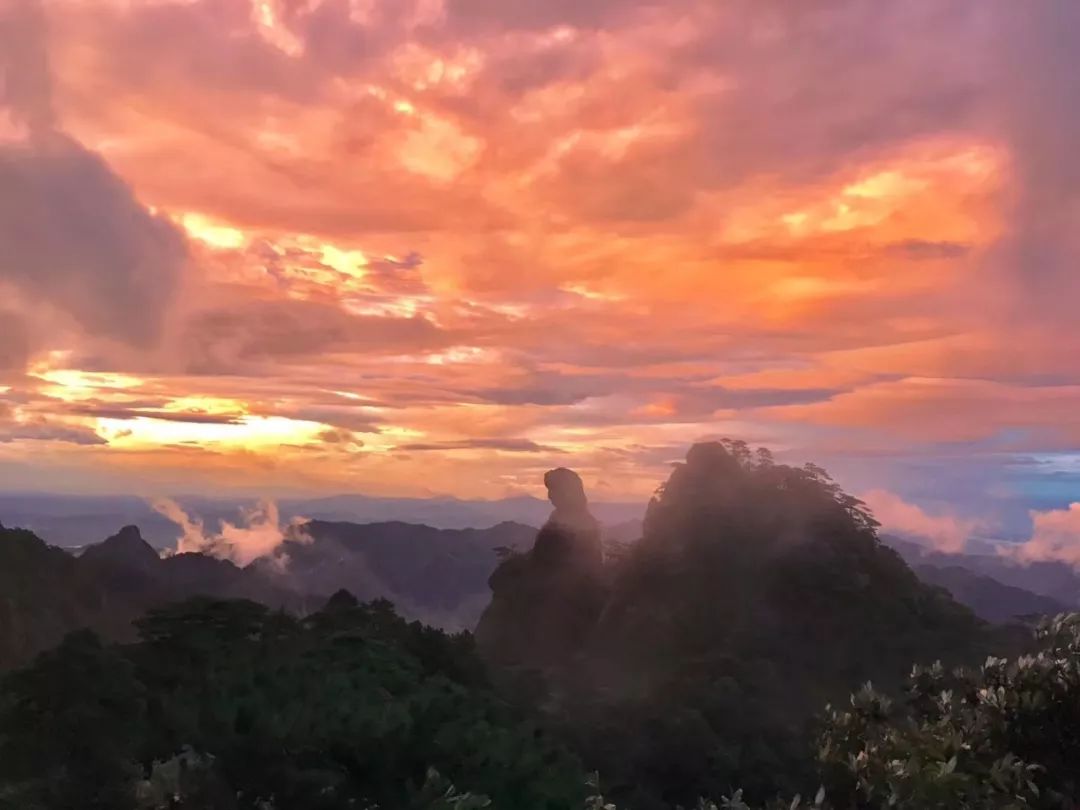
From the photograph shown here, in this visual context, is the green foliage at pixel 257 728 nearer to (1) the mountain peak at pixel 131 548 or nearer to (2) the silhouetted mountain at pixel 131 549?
(2) the silhouetted mountain at pixel 131 549

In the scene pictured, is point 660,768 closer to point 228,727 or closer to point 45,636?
point 228,727

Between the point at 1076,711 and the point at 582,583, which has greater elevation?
the point at 1076,711

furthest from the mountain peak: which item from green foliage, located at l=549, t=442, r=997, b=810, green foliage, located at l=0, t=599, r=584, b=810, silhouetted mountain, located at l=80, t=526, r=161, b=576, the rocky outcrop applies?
green foliage, located at l=0, t=599, r=584, b=810

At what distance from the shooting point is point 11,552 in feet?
249

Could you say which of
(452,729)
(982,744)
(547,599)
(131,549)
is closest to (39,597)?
(547,599)

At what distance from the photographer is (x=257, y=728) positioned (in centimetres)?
2673

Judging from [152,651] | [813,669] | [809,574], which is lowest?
[813,669]

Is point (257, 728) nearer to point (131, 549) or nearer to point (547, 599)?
point (547, 599)

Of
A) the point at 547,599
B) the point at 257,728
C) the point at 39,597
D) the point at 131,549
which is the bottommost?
the point at 547,599

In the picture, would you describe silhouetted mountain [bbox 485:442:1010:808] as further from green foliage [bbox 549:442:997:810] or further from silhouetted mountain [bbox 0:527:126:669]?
silhouetted mountain [bbox 0:527:126:669]

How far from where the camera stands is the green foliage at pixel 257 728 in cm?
2314

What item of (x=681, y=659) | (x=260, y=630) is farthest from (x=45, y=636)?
(x=681, y=659)

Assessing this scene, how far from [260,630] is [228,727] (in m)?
7.81

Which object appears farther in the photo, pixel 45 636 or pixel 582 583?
pixel 582 583
